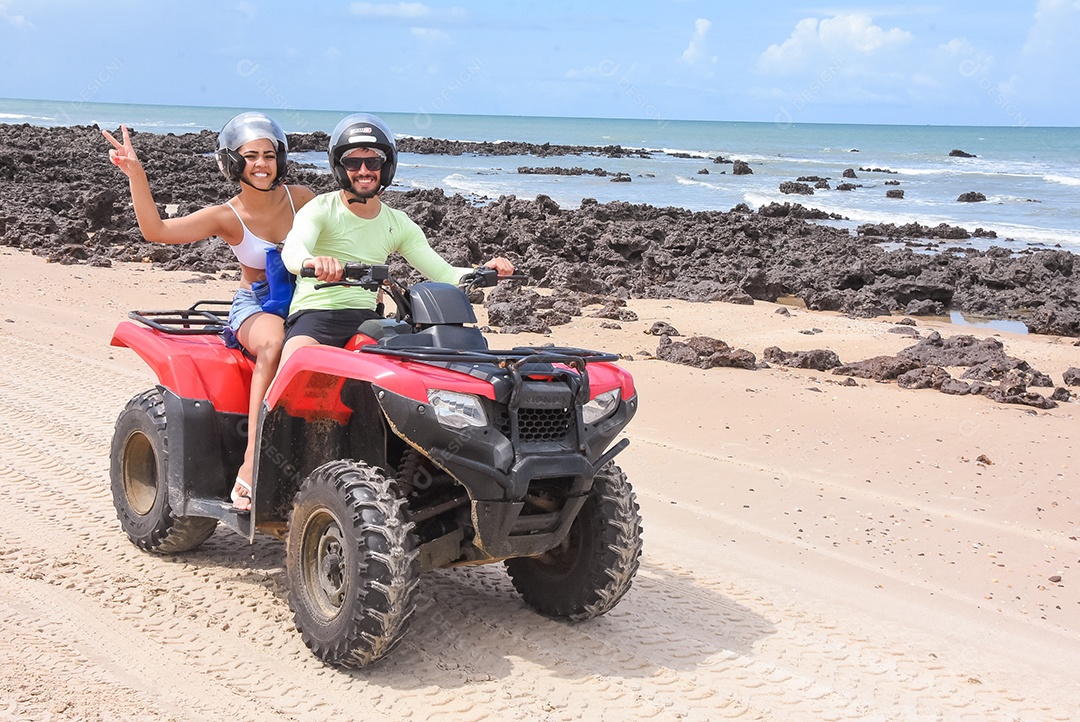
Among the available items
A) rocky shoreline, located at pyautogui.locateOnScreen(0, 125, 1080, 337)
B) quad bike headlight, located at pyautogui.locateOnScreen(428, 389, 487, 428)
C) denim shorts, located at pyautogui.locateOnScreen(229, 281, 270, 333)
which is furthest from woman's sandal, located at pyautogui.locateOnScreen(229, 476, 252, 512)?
rocky shoreline, located at pyautogui.locateOnScreen(0, 125, 1080, 337)

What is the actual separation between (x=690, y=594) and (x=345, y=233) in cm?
238

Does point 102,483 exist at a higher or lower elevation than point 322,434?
lower

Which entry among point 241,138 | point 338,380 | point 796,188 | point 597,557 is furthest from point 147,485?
point 796,188

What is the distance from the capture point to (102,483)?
21.6 feet

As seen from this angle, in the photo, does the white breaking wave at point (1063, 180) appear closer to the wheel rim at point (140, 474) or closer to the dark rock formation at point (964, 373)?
the dark rock formation at point (964, 373)

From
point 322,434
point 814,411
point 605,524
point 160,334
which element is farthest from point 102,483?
point 814,411

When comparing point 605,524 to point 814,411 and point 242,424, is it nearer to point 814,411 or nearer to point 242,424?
point 242,424

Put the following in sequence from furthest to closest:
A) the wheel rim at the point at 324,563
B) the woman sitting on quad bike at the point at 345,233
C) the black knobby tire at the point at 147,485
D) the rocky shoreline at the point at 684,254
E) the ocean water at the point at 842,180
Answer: the ocean water at the point at 842,180 → the rocky shoreline at the point at 684,254 → the black knobby tire at the point at 147,485 → the woman sitting on quad bike at the point at 345,233 → the wheel rim at the point at 324,563

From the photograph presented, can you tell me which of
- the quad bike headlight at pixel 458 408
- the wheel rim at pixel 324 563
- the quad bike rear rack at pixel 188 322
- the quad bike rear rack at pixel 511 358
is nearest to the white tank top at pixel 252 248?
the quad bike rear rack at pixel 188 322

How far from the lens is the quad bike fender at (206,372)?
5145 millimetres

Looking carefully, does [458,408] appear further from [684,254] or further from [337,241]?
[684,254]

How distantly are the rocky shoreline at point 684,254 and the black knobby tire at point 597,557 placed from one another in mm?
10942

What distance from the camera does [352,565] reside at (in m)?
4.05

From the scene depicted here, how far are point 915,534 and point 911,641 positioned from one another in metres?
1.77
